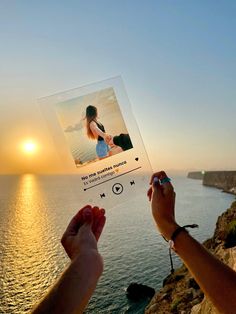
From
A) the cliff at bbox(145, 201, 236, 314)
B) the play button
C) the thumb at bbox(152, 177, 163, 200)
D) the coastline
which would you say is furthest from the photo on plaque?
the cliff at bbox(145, 201, 236, 314)

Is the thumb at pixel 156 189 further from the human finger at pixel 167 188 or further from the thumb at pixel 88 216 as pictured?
the thumb at pixel 88 216

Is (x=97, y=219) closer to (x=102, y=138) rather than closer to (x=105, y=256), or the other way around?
(x=102, y=138)

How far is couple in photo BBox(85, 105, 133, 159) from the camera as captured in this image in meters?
3.16

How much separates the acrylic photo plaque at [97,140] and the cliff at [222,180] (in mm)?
133570

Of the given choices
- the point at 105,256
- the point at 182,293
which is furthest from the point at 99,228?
the point at 105,256

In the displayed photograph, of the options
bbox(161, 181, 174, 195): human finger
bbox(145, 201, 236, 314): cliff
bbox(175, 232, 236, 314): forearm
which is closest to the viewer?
bbox(175, 232, 236, 314): forearm

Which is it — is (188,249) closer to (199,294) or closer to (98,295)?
(199,294)

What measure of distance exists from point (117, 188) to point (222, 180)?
522ft

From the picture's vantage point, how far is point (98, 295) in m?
33.2

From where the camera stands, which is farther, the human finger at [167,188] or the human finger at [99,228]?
the human finger at [99,228]

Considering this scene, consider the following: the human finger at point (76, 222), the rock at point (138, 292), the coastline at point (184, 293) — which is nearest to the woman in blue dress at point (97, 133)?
the human finger at point (76, 222)

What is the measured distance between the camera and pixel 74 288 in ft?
5.23

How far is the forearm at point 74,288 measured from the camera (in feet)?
4.70

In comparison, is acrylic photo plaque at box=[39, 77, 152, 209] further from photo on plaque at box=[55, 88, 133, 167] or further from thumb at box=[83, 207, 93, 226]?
thumb at box=[83, 207, 93, 226]
